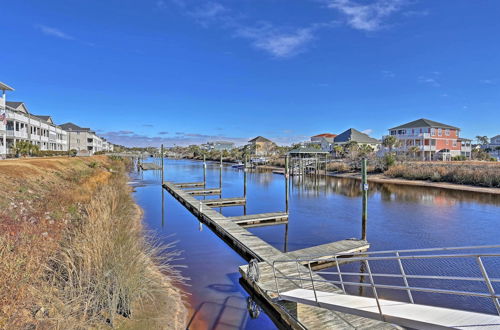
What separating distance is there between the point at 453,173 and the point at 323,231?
95.0 ft

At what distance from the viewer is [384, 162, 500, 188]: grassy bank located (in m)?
32.9

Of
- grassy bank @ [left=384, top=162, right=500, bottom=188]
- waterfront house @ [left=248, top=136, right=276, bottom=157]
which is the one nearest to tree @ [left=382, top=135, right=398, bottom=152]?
grassy bank @ [left=384, top=162, right=500, bottom=188]

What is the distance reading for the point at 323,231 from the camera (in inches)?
631

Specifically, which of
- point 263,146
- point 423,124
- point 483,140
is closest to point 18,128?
point 423,124

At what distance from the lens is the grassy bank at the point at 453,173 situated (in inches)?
1296

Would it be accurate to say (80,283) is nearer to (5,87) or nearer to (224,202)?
(224,202)

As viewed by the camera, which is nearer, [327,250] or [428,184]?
[327,250]

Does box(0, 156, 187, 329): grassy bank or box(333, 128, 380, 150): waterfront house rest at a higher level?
box(333, 128, 380, 150): waterfront house

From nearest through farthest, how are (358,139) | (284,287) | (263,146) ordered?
(284,287) → (358,139) → (263,146)

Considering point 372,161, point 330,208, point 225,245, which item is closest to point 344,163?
point 372,161

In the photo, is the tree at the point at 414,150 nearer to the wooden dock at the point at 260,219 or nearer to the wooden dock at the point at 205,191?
the wooden dock at the point at 205,191

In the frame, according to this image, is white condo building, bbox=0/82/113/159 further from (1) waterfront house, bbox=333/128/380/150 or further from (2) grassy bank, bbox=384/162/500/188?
(1) waterfront house, bbox=333/128/380/150

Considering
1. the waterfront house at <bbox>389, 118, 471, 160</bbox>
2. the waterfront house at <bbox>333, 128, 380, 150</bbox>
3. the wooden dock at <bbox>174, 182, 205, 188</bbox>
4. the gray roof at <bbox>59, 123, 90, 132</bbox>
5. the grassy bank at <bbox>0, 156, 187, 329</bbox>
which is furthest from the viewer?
the gray roof at <bbox>59, 123, 90, 132</bbox>

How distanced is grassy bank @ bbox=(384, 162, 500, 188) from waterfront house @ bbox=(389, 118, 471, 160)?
18.2 m
